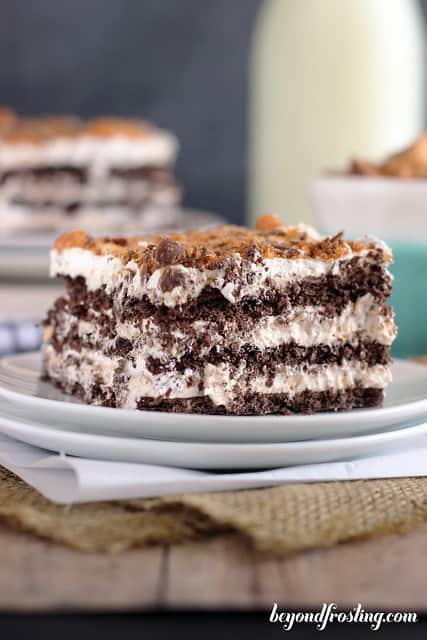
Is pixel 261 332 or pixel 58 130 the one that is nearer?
pixel 261 332

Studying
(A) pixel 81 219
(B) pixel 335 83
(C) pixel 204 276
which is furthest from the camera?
(A) pixel 81 219

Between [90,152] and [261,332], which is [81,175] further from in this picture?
[261,332]

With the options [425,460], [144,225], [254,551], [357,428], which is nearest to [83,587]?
[254,551]

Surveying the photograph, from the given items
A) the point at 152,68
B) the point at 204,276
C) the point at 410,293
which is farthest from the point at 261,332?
the point at 152,68

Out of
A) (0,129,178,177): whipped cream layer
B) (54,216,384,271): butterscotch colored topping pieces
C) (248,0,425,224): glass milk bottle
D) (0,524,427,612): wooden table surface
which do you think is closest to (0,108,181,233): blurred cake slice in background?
(0,129,178,177): whipped cream layer

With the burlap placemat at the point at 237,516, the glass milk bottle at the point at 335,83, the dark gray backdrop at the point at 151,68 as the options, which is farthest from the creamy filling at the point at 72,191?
the burlap placemat at the point at 237,516

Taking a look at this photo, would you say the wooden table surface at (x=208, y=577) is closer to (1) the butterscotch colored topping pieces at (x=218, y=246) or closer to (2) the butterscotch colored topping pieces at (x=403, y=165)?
(1) the butterscotch colored topping pieces at (x=218, y=246)

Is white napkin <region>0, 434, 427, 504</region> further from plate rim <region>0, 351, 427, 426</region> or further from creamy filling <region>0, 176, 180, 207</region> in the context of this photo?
creamy filling <region>0, 176, 180, 207</region>
